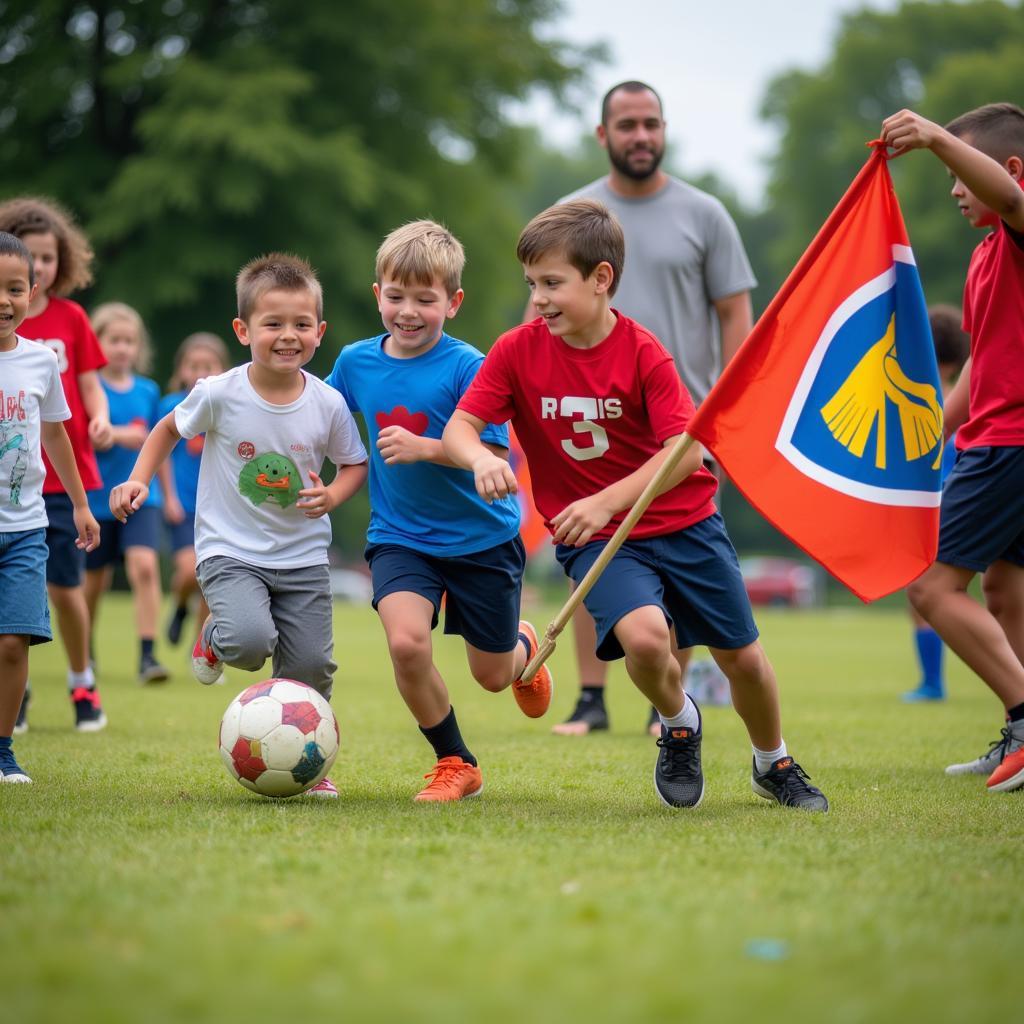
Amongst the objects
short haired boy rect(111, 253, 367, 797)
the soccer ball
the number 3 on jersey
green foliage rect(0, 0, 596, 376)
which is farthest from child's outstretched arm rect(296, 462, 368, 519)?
green foliage rect(0, 0, 596, 376)

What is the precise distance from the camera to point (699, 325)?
7617mm

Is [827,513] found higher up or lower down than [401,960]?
higher up

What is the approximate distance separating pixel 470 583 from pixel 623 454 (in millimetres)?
827

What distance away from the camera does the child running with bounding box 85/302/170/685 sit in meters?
9.55

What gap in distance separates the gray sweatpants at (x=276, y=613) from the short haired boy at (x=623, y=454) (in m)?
0.93

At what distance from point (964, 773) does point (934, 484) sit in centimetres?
151

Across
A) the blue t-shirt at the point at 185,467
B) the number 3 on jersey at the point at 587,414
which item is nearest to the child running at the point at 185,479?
the blue t-shirt at the point at 185,467

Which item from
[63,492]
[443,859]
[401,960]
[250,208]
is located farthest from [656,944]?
[250,208]

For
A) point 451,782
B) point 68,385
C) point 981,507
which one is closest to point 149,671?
point 68,385

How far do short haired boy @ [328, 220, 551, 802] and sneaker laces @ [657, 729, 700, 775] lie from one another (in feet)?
2.41

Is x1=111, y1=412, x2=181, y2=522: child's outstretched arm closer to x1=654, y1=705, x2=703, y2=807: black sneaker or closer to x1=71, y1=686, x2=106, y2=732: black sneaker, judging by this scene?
x1=654, y1=705, x2=703, y2=807: black sneaker

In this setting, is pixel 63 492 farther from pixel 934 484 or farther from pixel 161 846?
pixel 934 484

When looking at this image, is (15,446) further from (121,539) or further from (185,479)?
(185,479)

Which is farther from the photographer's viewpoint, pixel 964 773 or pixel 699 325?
pixel 699 325
